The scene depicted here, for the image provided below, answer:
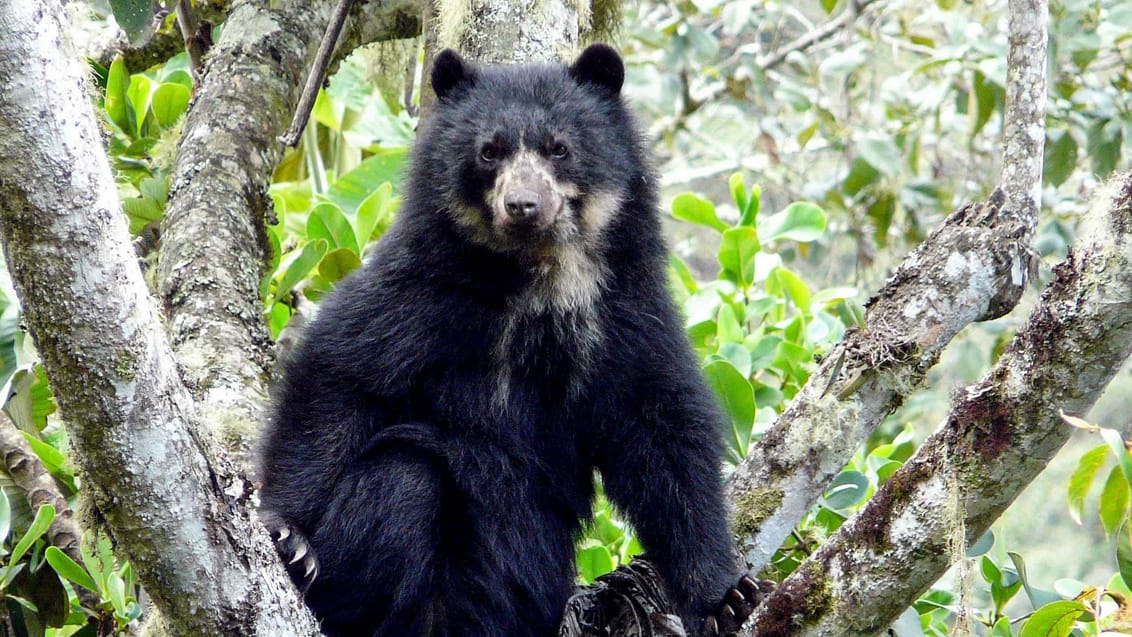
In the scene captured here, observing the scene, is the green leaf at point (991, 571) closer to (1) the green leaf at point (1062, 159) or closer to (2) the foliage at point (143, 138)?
(2) the foliage at point (143, 138)

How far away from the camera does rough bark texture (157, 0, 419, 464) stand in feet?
14.1

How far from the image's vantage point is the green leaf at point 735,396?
393 centimetres

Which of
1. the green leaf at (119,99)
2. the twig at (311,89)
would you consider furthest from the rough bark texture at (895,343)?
the green leaf at (119,99)

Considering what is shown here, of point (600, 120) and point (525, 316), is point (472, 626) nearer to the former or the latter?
point (525, 316)

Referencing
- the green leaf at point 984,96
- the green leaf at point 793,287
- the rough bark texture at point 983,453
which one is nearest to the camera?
the rough bark texture at point 983,453

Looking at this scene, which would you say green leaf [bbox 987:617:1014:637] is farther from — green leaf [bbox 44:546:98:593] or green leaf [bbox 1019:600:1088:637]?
green leaf [bbox 44:546:98:593]

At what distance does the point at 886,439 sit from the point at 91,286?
5.23 meters

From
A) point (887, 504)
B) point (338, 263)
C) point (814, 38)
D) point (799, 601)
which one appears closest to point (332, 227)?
point (338, 263)

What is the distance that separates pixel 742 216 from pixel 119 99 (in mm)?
2682

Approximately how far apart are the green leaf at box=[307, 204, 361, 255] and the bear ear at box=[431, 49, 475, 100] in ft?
2.12

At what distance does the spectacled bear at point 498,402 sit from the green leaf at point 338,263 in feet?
1.54

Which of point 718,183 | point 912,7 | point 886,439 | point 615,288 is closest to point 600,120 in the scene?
point 615,288

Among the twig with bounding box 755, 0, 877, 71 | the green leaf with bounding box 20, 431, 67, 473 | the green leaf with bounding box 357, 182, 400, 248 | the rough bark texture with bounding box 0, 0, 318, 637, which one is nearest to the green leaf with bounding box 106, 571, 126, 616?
the green leaf with bounding box 20, 431, 67, 473

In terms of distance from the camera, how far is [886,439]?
21.7 feet
